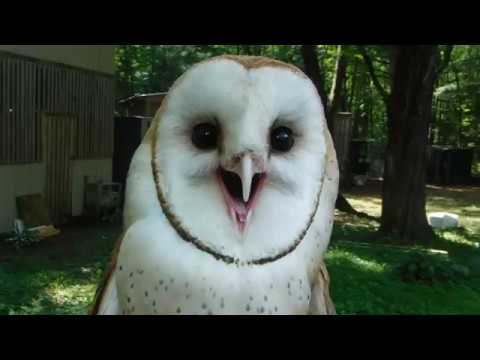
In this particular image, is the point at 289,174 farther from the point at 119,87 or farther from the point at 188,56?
the point at 119,87

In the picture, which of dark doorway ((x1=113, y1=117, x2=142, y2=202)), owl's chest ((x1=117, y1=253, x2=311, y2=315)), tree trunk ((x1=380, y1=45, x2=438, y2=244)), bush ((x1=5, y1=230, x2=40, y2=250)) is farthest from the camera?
dark doorway ((x1=113, y1=117, x2=142, y2=202))

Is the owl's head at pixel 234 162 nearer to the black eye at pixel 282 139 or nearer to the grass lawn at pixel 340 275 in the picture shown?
the black eye at pixel 282 139

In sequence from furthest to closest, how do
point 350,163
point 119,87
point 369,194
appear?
→ point 119,87 → point 350,163 → point 369,194

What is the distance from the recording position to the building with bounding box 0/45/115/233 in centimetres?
708

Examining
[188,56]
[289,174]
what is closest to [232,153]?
[289,174]

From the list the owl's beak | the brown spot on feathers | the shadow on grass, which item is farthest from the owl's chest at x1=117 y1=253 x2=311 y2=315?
the shadow on grass

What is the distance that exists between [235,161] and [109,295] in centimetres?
61

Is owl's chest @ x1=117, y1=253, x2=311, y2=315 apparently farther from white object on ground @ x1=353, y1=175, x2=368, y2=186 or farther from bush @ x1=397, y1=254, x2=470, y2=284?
white object on ground @ x1=353, y1=175, x2=368, y2=186

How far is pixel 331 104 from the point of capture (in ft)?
32.5

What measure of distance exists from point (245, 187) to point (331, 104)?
885cm

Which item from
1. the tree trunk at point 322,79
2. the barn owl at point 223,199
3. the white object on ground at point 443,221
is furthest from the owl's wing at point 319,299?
the white object on ground at point 443,221

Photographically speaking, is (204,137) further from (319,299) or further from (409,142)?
(409,142)

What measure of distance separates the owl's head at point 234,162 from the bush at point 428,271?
13.3 feet

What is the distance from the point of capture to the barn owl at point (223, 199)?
1346 millimetres
